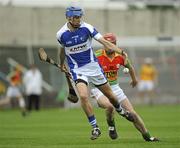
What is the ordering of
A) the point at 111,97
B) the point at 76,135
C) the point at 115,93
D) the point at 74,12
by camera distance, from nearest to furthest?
the point at 74,12, the point at 111,97, the point at 115,93, the point at 76,135

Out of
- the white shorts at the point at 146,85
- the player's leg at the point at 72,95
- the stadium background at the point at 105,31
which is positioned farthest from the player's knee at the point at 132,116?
the stadium background at the point at 105,31

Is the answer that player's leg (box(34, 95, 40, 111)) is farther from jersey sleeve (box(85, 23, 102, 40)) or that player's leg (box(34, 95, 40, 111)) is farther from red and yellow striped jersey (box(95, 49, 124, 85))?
jersey sleeve (box(85, 23, 102, 40))

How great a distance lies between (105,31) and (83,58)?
28702mm

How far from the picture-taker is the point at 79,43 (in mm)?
16828

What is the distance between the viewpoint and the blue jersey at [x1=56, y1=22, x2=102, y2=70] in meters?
16.8

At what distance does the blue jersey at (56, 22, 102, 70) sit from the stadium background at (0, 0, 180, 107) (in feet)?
79.0

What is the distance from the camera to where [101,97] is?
18109mm

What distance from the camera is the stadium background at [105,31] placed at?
42438 mm

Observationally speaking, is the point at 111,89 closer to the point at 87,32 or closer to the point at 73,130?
the point at 87,32

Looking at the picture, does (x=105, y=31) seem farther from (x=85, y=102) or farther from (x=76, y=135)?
(x=85, y=102)

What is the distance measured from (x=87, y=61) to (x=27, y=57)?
85.3 feet

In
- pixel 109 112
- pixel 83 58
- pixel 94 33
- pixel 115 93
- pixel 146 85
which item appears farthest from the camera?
pixel 146 85

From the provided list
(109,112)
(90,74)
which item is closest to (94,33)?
(90,74)

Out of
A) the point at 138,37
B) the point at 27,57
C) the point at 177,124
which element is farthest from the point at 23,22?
the point at 177,124
